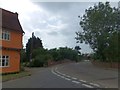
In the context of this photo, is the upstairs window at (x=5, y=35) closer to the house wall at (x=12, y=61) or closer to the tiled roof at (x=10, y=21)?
the tiled roof at (x=10, y=21)

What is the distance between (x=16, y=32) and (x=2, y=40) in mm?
3621

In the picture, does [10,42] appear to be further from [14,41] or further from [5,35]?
[5,35]

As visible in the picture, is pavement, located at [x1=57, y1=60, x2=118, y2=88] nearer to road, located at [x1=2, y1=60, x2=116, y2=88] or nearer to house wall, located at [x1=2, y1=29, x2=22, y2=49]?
road, located at [x1=2, y1=60, x2=116, y2=88]

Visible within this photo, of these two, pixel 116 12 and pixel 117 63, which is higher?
pixel 116 12

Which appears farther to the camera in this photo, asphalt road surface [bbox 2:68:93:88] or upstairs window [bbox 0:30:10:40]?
upstairs window [bbox 0:30:10:40]

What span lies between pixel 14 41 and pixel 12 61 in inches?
102

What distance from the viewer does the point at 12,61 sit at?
42.0 metres

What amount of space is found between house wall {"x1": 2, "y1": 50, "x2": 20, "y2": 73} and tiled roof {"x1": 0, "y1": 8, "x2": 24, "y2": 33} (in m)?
3.04

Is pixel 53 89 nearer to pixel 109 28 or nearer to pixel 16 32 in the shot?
pixel 16 32

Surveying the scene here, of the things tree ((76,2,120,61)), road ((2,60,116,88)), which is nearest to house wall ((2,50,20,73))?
road ((2,60,116,88))

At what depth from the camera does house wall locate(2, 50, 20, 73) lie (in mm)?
39969

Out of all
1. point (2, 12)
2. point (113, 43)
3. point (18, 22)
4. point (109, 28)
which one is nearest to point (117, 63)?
point (113, 43)

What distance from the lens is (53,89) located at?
663 inches

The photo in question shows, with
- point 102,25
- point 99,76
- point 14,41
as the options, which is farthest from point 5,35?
point 102,25
